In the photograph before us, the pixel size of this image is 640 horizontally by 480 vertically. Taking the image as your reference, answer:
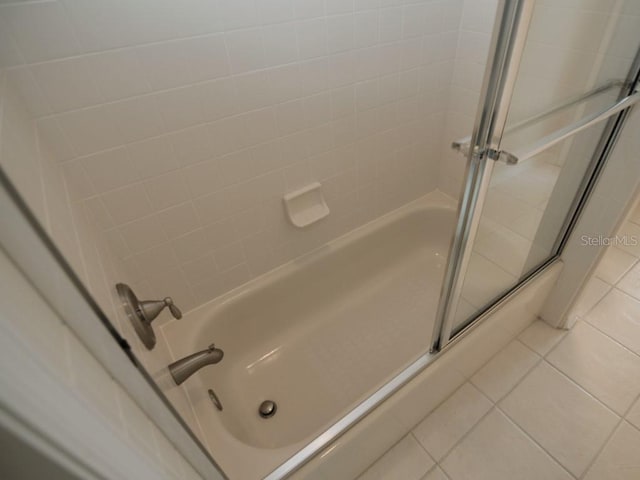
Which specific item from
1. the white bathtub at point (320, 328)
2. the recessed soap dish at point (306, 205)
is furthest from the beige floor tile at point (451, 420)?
the recessed soap dish at point (306, 205)

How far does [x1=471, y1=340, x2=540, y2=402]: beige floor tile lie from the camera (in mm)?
1364

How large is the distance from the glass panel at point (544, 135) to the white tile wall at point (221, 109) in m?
0.60

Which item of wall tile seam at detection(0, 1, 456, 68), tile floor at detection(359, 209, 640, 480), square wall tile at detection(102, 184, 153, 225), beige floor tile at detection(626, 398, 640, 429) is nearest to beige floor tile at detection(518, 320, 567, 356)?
tile floor at detection(359, 209, 640, 480)

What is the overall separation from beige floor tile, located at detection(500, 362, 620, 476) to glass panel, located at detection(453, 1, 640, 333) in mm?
449

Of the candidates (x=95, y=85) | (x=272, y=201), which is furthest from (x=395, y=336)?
(x=95, y=85)

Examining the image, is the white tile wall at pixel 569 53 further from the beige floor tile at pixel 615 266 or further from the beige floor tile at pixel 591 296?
the beige floor tile at pixel 615 266

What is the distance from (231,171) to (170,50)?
39 cm

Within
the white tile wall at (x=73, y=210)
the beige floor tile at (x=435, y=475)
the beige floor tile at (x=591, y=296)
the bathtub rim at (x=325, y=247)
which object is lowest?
the beige floor tile at (x=435, y=475)

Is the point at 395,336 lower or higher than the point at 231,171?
lower

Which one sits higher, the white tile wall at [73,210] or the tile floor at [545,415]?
the white tile wall at [73,210]

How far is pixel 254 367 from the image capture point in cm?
146

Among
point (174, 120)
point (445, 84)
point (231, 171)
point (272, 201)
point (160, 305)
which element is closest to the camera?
point (160, 305)

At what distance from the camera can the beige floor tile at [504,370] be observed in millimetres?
1364

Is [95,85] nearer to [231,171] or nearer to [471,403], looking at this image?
[231,171]
